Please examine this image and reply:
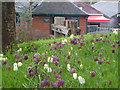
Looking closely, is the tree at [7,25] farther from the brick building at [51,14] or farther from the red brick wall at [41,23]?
the red brick wall at [41,23]

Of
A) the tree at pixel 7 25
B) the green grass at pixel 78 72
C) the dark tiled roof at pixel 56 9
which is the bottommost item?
the green grass at pixel 78 72

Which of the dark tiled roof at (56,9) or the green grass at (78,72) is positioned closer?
the green grass at (78,72)

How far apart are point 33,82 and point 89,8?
39.0 meters

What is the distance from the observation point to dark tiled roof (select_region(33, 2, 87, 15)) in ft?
100.0

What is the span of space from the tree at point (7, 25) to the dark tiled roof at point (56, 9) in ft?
78.6

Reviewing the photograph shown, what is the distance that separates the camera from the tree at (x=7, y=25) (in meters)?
6.23

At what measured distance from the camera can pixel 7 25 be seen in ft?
20.6

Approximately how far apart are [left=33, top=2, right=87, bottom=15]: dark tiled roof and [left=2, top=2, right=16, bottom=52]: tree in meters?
23.9

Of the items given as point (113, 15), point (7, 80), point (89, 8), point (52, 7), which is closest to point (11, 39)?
point (7, 80)

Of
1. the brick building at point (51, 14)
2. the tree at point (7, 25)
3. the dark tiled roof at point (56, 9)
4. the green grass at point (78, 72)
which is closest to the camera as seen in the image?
the green grass at point (78, 72)

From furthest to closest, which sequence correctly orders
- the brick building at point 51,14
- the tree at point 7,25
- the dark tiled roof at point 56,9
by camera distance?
1. the dark tiled roof at point 56,9
2. the brick building at point 51,14
3. the tree at point 7,25

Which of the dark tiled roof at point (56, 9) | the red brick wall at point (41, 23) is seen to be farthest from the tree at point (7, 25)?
the red brick wall at point (41, 23)

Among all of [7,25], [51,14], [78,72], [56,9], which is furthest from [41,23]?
[78,72]

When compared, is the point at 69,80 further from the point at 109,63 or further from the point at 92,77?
the point at 109,63
